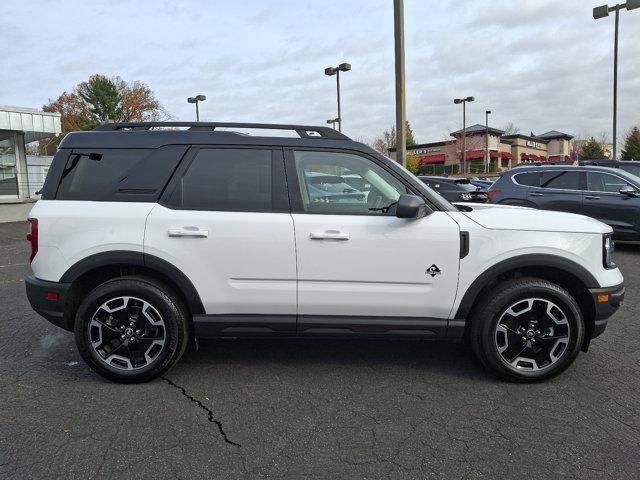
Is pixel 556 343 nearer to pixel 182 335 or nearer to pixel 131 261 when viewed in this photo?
pixel 182 335

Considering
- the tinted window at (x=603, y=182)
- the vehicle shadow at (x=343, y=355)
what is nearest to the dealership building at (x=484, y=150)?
the tinted window at (x=603, y=182)

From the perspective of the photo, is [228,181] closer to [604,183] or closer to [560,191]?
[560,191]

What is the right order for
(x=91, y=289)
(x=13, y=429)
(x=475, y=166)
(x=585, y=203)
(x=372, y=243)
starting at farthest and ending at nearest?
(x=475, y=166)
(x=585, y=203)
(x=91, y=289)
(x=372, y=243)
(x=13, y=429)

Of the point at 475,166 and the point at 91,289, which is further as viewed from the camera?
the point at 475,166

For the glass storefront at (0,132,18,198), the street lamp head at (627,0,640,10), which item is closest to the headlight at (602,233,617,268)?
the street lamp head at (627,0,640,10)

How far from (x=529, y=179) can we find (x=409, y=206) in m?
8.30

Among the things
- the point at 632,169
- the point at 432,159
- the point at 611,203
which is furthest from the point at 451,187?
the point at 432,159

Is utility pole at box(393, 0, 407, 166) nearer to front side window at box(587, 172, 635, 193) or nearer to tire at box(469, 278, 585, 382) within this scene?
front side window at box(587, 172, 635, 193)

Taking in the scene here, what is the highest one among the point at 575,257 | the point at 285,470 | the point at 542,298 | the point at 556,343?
the point at 575,257

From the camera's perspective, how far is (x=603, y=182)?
9883 millimetres

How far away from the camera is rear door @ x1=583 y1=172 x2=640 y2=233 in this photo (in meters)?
9.48

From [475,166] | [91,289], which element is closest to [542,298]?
[91,289]

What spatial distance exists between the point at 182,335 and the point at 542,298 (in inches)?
102

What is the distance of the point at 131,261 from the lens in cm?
362
